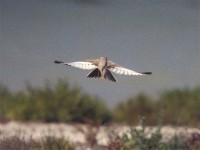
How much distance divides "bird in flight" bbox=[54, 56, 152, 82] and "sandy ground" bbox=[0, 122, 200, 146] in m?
3.18

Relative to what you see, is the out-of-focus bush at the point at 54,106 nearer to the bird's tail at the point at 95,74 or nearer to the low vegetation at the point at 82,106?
the low vegetation at the point at 82,106

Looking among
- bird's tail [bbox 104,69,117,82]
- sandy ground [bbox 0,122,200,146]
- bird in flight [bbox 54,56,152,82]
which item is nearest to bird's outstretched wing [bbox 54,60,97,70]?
bird in flight [bbox 54,56,152,82]

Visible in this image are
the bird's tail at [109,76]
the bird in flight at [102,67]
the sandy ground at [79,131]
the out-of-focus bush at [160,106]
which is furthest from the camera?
the out-of-focus bush at [160,106]

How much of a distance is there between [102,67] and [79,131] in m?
9.56

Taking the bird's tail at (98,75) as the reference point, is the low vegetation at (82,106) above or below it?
above

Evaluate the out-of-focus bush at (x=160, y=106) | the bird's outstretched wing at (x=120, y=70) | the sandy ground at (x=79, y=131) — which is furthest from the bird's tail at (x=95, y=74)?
the out-of-focus bush at (x=160, y=106)

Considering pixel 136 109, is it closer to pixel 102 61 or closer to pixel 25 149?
pixel 25 149

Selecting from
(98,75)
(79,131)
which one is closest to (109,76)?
(98,75)

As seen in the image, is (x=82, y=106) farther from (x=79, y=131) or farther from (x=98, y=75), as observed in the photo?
(x=98, y=75)

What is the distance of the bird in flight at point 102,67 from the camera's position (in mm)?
7590

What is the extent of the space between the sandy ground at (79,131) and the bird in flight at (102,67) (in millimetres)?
3185

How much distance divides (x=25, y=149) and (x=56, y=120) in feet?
39.5

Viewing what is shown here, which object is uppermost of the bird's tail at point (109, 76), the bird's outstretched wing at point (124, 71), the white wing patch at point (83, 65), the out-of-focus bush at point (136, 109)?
the out-of-focus bush at point (136, 109)

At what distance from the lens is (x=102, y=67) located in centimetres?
761
